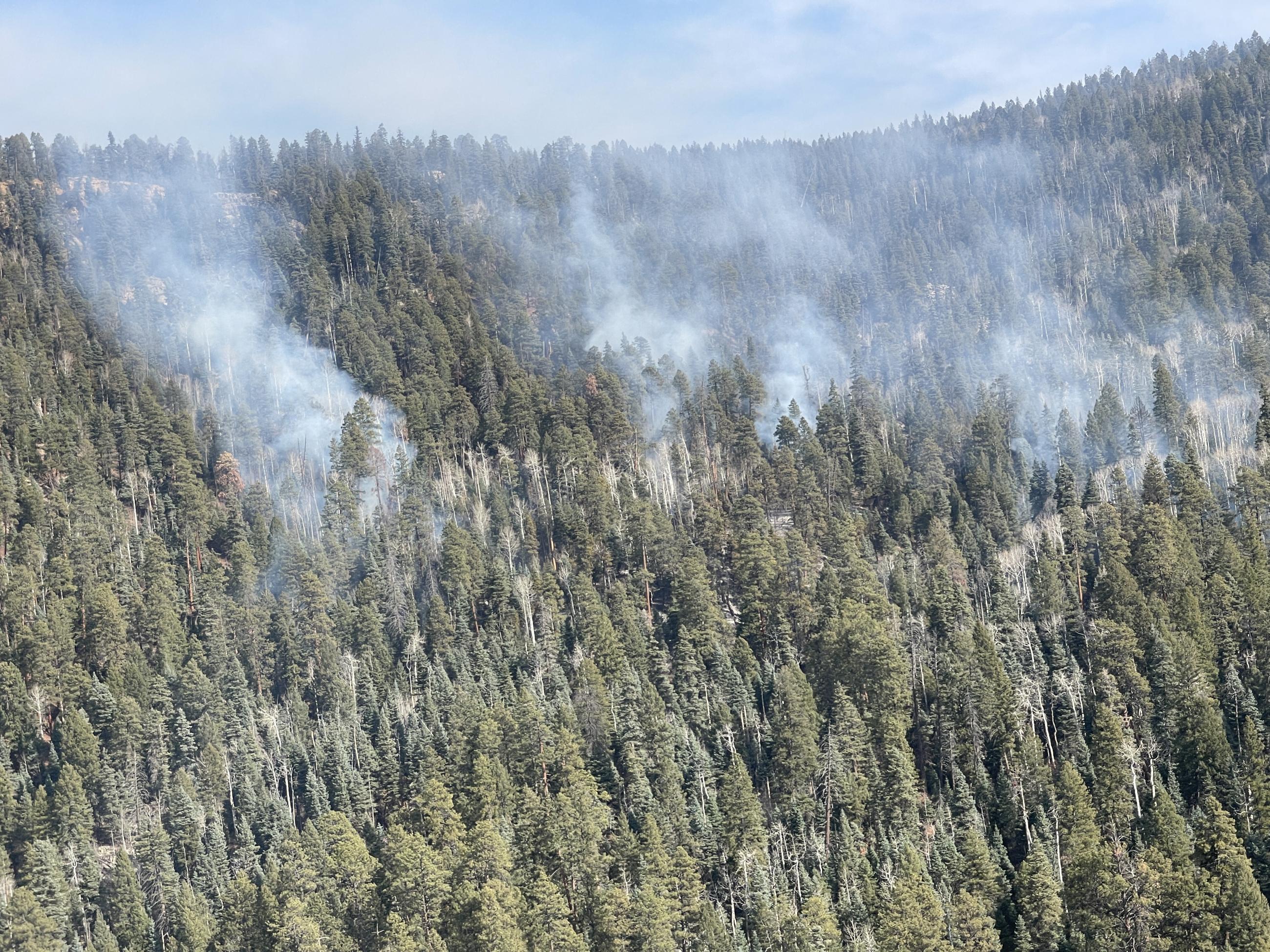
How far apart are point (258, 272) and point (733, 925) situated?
10765 cm

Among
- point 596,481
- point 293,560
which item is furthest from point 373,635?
point 596,481

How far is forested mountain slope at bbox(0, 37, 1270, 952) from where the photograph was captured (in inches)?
3007

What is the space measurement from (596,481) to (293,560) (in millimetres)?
27096

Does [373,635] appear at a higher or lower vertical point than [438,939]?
higher

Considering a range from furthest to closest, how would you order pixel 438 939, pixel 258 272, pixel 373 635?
pixel 258 272, pixel 373 635, pixel 438 939

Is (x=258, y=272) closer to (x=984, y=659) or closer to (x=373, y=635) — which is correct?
(x=373, y=635)

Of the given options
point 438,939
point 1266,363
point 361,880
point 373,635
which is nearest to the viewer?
point 438,939

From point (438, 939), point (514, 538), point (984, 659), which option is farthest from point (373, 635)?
point (984, 659)

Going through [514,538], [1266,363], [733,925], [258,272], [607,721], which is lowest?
[733,925]

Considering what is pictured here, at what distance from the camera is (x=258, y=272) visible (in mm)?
159500

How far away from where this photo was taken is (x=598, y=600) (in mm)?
104125

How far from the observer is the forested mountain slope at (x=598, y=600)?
76.4m

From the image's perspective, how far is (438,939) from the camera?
71250 millimetres

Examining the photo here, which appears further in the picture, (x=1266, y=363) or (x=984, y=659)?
(x=1266, y=363)
